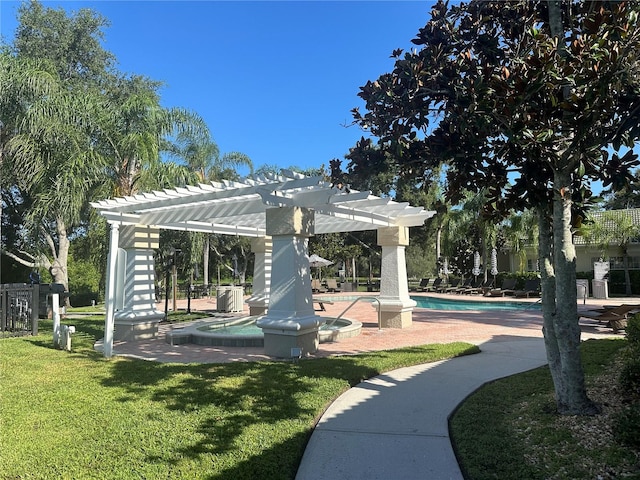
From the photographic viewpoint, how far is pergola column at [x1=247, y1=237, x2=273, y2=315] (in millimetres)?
15031

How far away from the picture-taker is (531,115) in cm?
446

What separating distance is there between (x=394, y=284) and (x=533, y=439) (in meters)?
8.58

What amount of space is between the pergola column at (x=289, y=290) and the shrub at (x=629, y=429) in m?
5.33

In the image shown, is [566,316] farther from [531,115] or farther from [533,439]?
[531,115]

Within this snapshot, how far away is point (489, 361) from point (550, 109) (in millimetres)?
5014

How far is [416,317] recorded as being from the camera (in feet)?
51.1

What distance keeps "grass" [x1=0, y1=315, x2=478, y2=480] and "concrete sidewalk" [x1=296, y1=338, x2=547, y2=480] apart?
0.24 metres

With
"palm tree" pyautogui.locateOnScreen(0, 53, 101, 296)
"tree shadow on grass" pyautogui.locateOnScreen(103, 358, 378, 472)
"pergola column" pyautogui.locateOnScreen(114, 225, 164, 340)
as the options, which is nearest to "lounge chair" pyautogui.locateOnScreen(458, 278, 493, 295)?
Result: "pergola column" pyautogui.locateOnScreen(114, 225, 164, 340)

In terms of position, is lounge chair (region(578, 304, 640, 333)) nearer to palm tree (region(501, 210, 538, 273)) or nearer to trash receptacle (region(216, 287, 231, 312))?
trash receptacle (region(216, 287, 231, 312))

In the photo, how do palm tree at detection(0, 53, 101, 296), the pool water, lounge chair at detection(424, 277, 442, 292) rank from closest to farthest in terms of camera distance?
palm tree at detection(0, 53, 101, 296), the pool water, lounge chair at detection(424, 277, 442, 292)

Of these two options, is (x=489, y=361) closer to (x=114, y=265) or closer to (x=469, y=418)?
(x=469, y=418)

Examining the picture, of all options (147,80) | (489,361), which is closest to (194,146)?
(147,80)

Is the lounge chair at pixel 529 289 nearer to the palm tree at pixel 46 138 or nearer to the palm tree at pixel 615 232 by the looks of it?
the palm tree at pixel 615 232

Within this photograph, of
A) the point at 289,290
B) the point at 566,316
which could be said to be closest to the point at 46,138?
the point at 289,290
